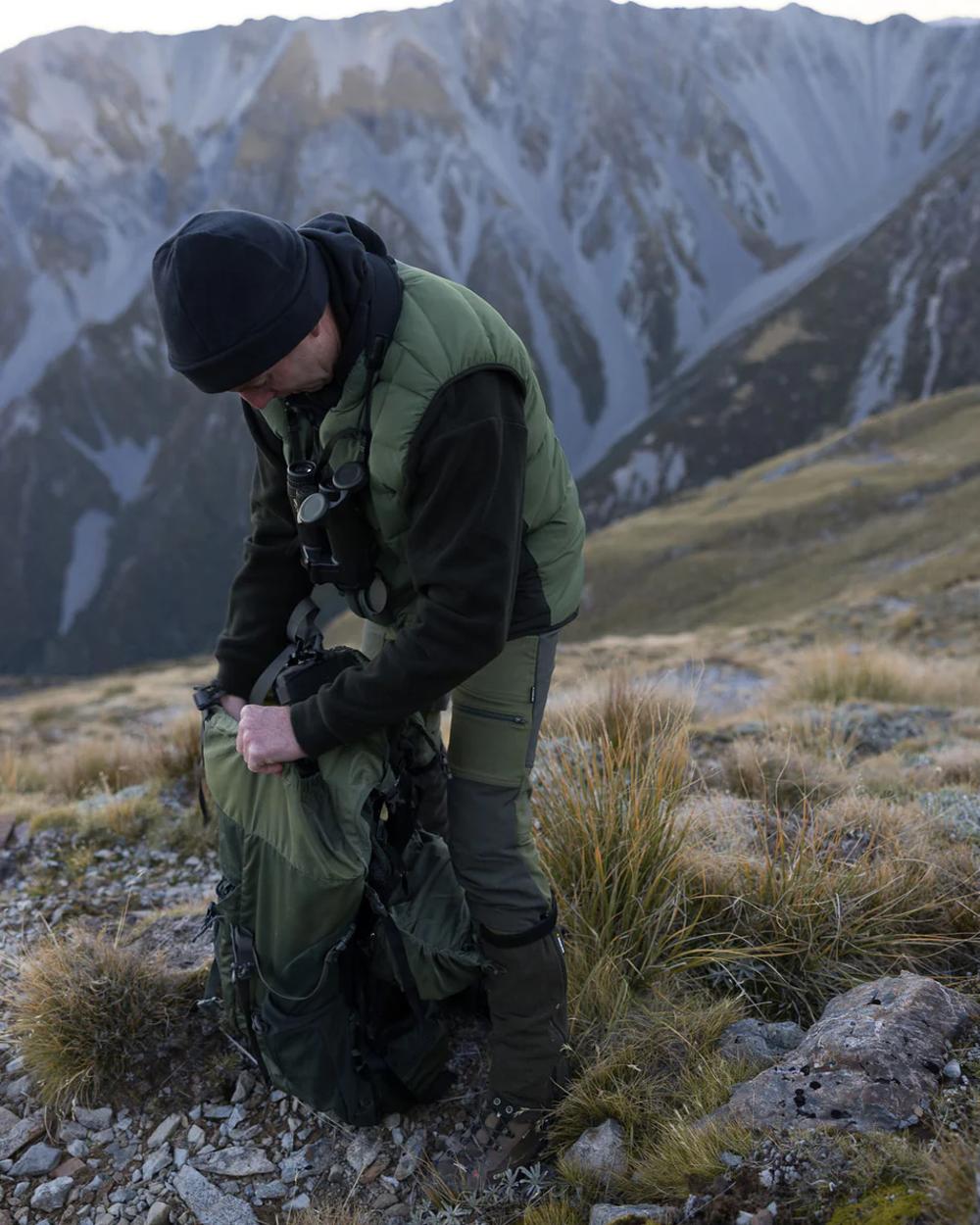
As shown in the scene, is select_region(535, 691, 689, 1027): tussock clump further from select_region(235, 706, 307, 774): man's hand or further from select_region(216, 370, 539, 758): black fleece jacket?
select_region(235, 706, 307, 774): man's hand

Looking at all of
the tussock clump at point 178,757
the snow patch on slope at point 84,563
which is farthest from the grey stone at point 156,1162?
the snow patch on slope at point 84,563

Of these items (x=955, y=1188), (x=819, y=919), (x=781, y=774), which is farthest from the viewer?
(x=781, y=774)

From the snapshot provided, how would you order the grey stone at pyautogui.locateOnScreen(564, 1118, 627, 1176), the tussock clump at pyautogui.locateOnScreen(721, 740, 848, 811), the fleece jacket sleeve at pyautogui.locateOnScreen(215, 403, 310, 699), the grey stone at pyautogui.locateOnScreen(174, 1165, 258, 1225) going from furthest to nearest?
the tussock clump at pyautogui.locateOnScreen(721, 740, 848, 811) < the fleece jacket sleeve at pyautogui.locateOnScreen(215, 403, 310, 699) < the grey stone at pyautogui.locateOnScreen(174, 1165, 258, 1225) < the grey stone at pyautogui.locateOnScreen(564, 1118, 627, 1176)

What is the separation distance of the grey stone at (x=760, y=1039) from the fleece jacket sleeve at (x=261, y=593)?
192 centimetres

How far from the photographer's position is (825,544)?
123 feet

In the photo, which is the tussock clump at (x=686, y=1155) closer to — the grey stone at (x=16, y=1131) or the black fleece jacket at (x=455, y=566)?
the black fleece jacket at (x=455, y=566)

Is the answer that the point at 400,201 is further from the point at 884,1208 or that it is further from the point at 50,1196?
the point at 884,1208

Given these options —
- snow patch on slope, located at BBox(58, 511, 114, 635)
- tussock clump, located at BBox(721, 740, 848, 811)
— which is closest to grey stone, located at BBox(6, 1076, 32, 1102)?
tussock clump, located at BBox(721, 740, 848, 811)

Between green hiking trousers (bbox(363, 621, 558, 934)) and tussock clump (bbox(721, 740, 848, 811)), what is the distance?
1.72 metres

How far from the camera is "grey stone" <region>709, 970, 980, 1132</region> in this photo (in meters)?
2.08

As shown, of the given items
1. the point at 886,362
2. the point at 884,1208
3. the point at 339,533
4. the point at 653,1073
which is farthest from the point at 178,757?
the point at 886,362

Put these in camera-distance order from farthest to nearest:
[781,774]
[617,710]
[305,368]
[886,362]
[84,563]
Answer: [84,563] < [886,362] < [617,710] < [781,774] < [305,368]

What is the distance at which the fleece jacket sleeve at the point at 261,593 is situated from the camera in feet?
10.0

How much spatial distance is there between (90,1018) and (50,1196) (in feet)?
1.66
